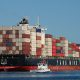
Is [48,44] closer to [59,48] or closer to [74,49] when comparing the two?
[59,48]

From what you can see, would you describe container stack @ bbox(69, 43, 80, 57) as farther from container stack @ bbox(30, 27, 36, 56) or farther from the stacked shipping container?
container stack @ bbox(30, 27, 36, 56)

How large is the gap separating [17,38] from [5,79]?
39.3 metres

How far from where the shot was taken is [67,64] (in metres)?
172

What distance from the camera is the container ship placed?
152875mm

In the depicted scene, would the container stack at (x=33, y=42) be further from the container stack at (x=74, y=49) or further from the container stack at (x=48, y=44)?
the container stack at (x=74, y=49)

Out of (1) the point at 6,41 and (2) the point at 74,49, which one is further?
(2) the point at 74,49

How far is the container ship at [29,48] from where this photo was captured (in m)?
153

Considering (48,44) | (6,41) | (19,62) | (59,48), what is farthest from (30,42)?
(59,48)

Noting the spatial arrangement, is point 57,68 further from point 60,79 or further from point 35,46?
point 60,79

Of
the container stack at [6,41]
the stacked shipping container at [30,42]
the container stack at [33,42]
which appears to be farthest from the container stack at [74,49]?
the container stack at [6,41]

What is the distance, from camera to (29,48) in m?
154

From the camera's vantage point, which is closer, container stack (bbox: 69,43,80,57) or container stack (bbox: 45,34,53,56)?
container stack (bbox: 45,34,53,56)

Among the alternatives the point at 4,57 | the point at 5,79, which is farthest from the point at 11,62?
the point at 5,79

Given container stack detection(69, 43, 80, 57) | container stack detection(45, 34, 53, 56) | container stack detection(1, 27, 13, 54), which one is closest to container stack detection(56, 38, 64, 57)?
container stack detection(45, 34, 53, 56)
